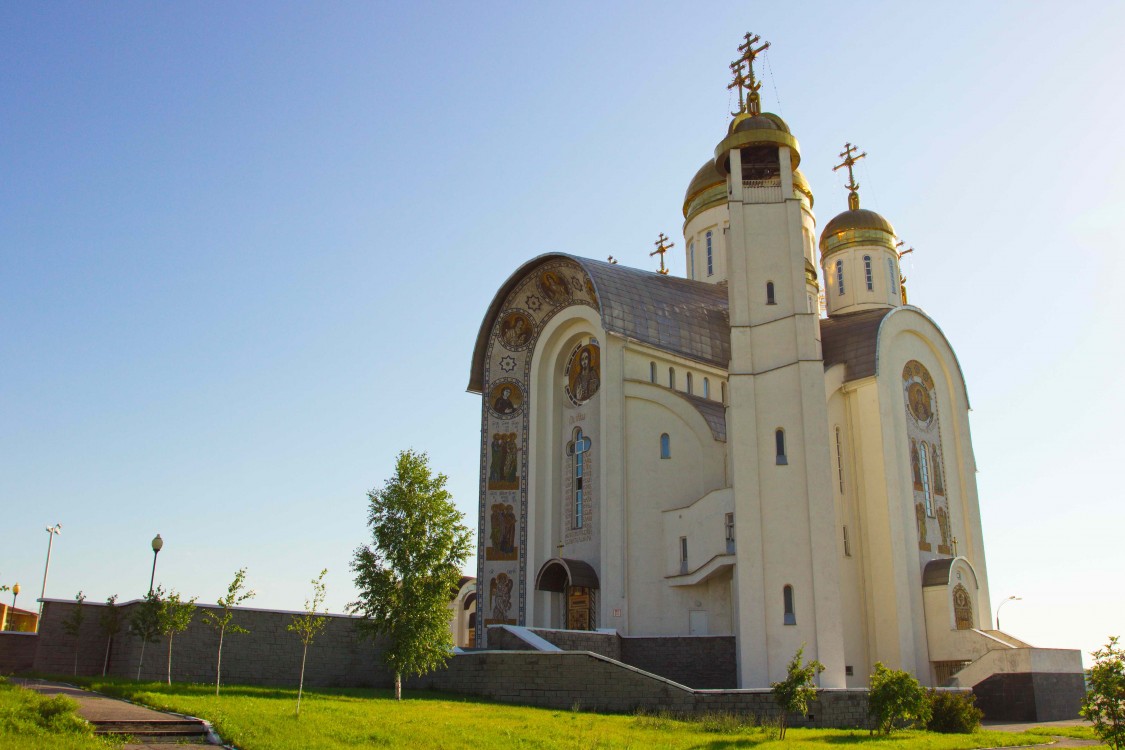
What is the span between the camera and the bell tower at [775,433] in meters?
18.7

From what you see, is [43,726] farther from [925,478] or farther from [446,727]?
[925,478]

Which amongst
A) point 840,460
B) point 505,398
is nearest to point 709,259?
point 505,398

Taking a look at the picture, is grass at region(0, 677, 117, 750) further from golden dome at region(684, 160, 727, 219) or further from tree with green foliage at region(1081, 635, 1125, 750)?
golden dome at region(684, 160, 727, 219)

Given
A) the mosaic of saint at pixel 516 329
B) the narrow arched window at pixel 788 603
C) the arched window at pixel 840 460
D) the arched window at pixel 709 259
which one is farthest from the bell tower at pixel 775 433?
the arched window at pixel 709 259

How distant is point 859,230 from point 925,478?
9808 mm

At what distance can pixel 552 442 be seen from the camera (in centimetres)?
2630

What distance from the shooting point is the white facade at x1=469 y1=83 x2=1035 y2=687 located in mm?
19625

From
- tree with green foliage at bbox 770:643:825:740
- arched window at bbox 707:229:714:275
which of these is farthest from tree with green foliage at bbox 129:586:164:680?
arched window at bbox 707:229:714:275

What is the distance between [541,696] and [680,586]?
753 cm

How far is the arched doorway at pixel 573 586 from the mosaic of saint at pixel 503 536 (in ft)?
5.21

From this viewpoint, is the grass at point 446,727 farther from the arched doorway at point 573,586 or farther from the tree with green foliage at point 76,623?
the arched doorway at point 573,586

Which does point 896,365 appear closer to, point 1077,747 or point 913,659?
point 913,659

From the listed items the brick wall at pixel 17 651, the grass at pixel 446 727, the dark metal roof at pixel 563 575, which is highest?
the dark metal roof at pixel 563 575

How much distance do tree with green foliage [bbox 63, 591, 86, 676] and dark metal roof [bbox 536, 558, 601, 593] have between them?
10.8m
